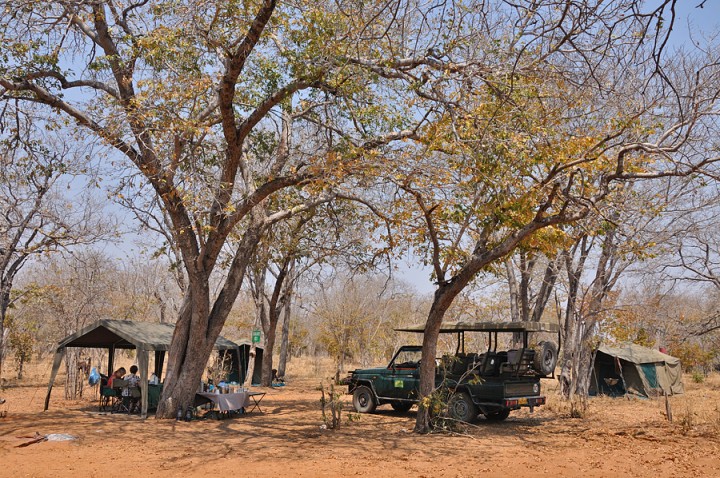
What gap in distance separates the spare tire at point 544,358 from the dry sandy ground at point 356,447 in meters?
1.17

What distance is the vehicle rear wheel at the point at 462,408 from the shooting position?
1341cm

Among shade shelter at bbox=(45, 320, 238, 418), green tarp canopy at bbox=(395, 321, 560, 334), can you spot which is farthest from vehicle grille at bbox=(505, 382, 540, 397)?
A: shade shelter at bbox=(45, 320, 238, 418)

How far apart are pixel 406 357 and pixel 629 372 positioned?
1103 centimetres

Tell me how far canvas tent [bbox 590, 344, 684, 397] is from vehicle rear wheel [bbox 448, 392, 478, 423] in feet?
34.9

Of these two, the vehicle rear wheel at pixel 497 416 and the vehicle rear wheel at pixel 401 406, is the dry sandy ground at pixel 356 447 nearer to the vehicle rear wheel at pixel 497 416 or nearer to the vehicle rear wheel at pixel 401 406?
the vehicle rear wheel at pixel 497 416

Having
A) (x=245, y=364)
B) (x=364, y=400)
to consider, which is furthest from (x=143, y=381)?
(x=245, y=364)

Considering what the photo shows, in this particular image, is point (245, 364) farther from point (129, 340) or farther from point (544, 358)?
point (544, 358)

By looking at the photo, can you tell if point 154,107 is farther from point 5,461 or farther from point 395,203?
point 5,461

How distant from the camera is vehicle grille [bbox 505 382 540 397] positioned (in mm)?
13367

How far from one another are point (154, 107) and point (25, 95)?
11.4 ft

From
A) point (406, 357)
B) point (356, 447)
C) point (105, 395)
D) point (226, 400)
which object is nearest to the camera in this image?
point (356, 447)

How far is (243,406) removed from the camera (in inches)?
605

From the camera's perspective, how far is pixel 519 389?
44.9ft

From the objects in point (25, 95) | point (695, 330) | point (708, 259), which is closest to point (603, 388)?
point (695, 330)
